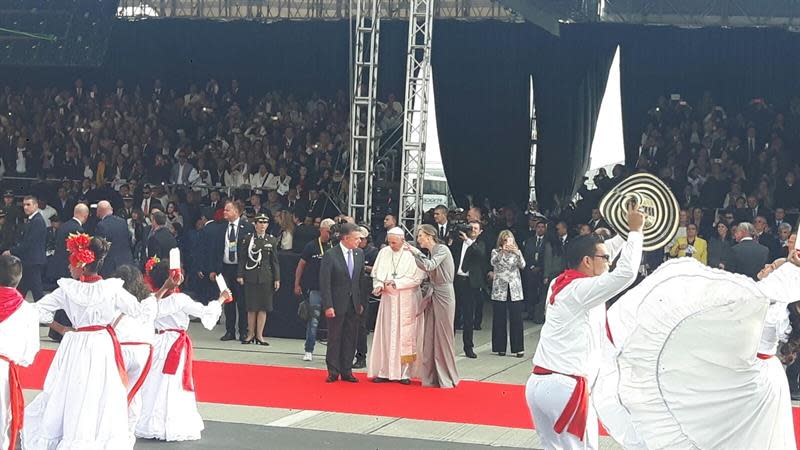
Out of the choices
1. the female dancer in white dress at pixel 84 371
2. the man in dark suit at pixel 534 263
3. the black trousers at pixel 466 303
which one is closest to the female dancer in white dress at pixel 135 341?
the female dancer in white dress at pixel 84 371

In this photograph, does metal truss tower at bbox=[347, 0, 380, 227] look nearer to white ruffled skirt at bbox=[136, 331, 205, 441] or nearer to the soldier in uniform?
the soldier in uniform

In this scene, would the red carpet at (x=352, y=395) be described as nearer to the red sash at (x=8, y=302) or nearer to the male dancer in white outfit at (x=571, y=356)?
the male dancer in white outfit at (x=571, y=356)

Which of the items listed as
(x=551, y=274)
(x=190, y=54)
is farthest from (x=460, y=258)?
(x=190, y=54)

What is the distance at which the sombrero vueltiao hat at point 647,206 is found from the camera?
23.5 feet

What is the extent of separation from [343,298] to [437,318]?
3.37ft

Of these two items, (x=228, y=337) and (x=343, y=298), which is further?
(x=228, y=337)

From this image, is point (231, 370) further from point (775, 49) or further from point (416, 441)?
point (775, 49)

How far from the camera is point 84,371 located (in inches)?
328

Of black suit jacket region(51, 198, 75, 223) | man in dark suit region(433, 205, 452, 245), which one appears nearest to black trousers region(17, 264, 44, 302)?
man in dark suit region(433, 205, 452, 245)

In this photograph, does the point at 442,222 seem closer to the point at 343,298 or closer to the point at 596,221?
the point at 596,221

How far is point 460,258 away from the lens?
16047 millimetres

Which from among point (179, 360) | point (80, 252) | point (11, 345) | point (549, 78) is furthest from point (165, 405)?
point (549, 78)

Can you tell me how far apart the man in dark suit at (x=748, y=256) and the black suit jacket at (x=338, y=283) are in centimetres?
474

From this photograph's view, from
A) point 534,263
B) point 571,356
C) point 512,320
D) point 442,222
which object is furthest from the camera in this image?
point 534,263
